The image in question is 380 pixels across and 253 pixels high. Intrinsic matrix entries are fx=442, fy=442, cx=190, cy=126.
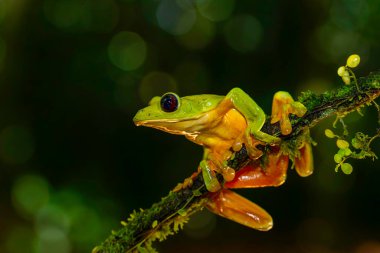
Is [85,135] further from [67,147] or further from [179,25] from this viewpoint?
[179,25]

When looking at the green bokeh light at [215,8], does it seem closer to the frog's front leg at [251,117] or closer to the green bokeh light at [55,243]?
the green bokeh light at [55,243]

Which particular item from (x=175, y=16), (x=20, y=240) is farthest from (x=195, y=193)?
(x=20, y=240)

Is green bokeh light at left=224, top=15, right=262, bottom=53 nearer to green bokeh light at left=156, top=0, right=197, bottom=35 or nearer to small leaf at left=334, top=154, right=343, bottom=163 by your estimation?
green bokeh light at left=156, top=0, right=197, bottom=35

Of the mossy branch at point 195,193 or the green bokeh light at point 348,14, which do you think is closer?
the mossy branch at point 195,193

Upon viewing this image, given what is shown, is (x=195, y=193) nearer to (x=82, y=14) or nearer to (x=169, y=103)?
(x=169, y=103)

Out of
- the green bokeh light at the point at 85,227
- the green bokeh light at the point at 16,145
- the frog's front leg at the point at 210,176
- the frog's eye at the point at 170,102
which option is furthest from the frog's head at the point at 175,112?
the green bokeh light at the point at 16,145
